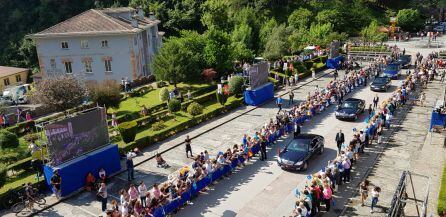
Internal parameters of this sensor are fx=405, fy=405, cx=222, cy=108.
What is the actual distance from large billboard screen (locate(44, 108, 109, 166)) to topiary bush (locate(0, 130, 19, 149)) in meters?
8.90

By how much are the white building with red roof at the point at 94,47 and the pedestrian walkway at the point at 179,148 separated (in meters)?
20.5

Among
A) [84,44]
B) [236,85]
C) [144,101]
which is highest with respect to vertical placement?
[84,44]

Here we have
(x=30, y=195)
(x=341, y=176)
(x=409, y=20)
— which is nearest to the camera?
(x=30, y=195)

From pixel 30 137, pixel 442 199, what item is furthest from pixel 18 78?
pixel 442 199

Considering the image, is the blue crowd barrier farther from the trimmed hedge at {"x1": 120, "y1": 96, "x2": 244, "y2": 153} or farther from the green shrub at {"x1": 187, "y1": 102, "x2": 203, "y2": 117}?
the green shrub at {"x1": 187, "y1": 102, "x2": 203, "y2": 117}

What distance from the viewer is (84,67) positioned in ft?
164

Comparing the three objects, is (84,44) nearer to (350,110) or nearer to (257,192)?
(350,110)

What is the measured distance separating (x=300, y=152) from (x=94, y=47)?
3532 centimetres

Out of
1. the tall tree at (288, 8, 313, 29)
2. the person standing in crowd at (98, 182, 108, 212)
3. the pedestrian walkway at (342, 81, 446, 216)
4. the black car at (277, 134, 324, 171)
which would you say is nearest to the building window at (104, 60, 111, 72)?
the black car at (277, 134, 324, 171)

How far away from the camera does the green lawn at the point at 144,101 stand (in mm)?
35281

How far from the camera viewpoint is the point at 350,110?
29.2m

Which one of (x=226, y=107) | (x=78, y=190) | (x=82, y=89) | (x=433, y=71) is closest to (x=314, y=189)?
(x=78, y=190)

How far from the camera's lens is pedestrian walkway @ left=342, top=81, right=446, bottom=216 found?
17.5 m

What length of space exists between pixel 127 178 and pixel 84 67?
3218 centimetres
